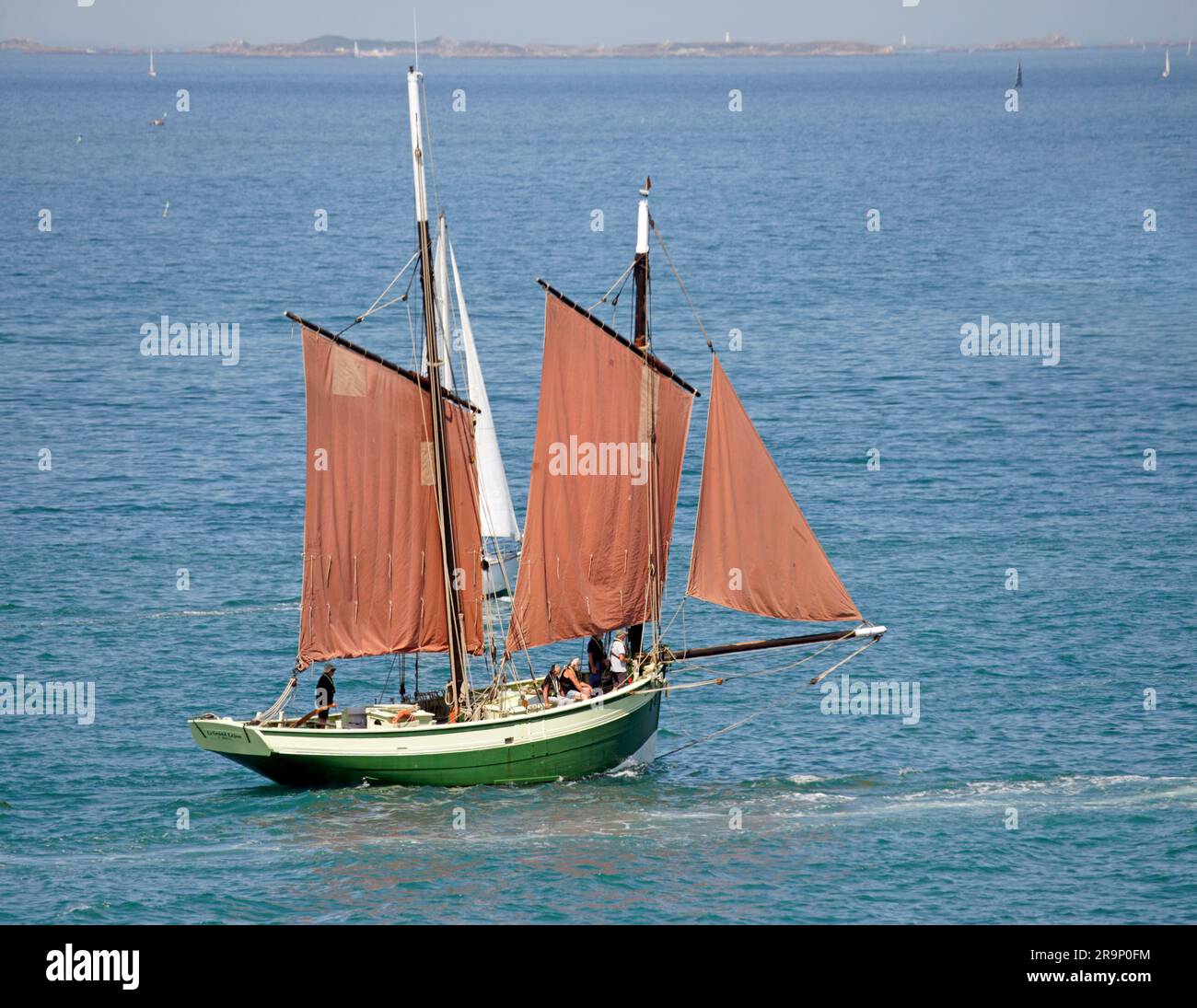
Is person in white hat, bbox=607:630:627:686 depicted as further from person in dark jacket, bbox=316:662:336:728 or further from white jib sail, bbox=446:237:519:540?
person in dark jacket, bbox=316:662:336:728

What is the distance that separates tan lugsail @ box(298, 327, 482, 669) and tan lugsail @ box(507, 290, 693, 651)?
1.87 metres

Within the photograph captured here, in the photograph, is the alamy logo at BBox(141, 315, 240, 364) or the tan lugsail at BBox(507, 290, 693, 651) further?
the alamy logo at BBox(141, 315, 240, 364)

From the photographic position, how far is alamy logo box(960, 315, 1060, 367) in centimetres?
10788

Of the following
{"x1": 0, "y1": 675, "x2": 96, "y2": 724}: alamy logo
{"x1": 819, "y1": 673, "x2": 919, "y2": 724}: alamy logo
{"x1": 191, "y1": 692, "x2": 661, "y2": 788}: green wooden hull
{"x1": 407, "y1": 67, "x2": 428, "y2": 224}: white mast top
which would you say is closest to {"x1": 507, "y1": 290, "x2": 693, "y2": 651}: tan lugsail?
{"x1": 191, "y1": 692, "x2": 661, "y2": 788}: green wooden hull

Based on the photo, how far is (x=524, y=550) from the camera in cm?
4684

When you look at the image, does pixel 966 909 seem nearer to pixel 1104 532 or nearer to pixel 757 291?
pixel 1104 532

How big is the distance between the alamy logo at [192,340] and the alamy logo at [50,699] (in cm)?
5175

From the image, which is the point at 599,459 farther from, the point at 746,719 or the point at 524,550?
the point at 746,719

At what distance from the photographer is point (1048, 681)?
5672 centimetres

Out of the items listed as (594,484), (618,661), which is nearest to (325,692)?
(618,661)

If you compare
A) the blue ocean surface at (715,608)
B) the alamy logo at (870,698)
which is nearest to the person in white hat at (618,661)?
the blue ocean surface at (715,608)

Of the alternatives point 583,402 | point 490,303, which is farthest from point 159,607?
point 490,303

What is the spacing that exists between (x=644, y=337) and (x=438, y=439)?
594cm

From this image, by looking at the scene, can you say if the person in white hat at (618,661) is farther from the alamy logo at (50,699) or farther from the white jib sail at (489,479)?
the alamy logo at (50,699)
